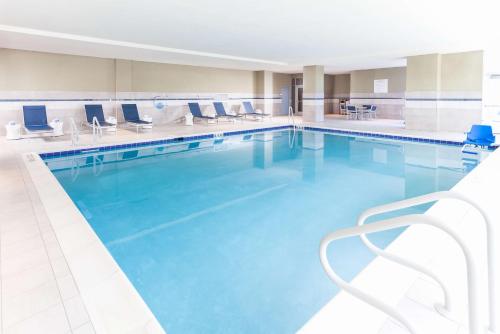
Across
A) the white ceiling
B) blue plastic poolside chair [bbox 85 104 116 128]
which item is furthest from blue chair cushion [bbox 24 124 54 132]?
the white ceiling

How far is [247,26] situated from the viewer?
18.5 feet

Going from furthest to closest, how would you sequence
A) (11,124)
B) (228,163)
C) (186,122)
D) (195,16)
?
(186,122) < (11,124) < (228,163) < (195,16)

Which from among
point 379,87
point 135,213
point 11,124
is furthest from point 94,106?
point 379,87

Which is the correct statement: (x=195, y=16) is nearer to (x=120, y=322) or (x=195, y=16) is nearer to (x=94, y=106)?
(x=120, y=322)

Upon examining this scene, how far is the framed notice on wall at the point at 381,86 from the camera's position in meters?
14.2

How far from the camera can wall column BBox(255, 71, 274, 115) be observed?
47.1 feet

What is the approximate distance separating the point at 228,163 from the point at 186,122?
5400mm

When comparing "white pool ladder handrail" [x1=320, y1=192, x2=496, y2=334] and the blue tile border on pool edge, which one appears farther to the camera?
the blue tile border on pool edge

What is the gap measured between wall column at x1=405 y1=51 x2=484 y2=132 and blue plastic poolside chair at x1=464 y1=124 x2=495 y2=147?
2495mm

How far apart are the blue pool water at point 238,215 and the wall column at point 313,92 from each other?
196 inches

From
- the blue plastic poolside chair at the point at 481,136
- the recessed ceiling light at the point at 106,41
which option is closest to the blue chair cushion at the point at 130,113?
the recessed ceiling light at the point at 106,41

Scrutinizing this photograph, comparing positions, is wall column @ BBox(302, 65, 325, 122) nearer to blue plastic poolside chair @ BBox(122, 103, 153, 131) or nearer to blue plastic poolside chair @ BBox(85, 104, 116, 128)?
blue plastic poolside chair @ BBox(122, 103, 153, 131)

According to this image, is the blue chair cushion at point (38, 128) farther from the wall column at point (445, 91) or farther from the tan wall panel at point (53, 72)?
Result: the wall column at point (445, 91)

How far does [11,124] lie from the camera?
7820mm
